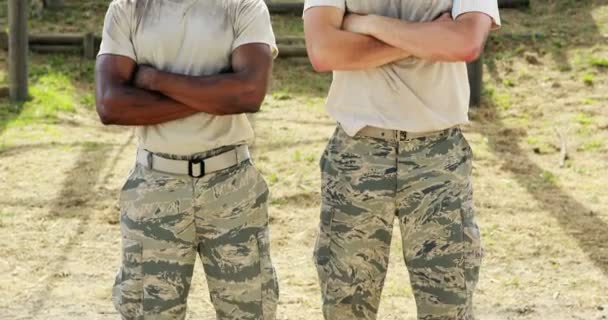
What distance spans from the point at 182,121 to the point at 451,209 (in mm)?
900

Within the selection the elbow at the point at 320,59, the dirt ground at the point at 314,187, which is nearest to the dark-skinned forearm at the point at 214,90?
the elbow at the point at 320,59

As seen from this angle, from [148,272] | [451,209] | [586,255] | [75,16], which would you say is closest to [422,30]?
[451,209]

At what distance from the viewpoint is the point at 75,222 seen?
623 cm

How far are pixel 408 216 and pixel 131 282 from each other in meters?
0.91

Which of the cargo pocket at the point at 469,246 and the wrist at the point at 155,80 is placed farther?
the cargo pocket at the point at 469,246

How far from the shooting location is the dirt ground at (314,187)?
5.16 meters

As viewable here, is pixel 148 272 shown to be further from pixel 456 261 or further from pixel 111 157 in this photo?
pixel 111 157

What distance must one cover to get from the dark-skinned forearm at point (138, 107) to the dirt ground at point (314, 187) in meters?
1.62

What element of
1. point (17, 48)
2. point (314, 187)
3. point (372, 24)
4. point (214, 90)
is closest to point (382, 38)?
point (372, 24)

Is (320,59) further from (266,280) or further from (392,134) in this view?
(266,280)

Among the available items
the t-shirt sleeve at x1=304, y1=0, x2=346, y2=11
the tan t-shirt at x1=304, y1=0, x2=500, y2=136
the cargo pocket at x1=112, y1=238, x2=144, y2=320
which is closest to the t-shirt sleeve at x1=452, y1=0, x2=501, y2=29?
the tan t-shirt at x1=304, y1=0, x2=500, y2=136

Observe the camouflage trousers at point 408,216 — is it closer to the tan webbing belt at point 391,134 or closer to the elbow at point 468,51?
the tan webbing belt at point 391,134

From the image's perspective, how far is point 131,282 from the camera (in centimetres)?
354

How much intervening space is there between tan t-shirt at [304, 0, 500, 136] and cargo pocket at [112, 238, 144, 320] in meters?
0.78
